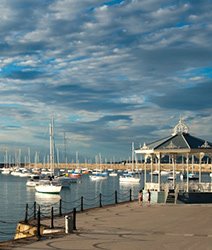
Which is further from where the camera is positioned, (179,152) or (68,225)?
(179,152)

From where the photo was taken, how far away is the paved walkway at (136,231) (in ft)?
54.1

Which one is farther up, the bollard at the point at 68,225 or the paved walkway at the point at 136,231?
the bollard at the point at 68,225

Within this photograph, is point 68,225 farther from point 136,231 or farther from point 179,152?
point 179,152

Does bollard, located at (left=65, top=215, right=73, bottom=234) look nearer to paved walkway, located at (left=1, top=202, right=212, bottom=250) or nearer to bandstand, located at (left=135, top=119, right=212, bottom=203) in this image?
paved walkway, located at (left=1, top=202, right=212, bottom=250)

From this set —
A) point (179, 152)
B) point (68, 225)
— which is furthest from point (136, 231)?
point (179, 152)

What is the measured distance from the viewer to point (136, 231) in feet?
65.5

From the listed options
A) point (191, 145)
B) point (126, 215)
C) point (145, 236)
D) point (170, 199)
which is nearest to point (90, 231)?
point (145, 236)

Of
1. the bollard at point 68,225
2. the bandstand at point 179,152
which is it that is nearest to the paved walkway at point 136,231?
the bollard at point 68,225

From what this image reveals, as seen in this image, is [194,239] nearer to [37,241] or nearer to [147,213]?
[37,241]

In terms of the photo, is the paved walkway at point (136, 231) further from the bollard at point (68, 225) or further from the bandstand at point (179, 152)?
the bandstand at point (179, 152)

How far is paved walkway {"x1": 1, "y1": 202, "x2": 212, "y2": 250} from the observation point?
1648 cm

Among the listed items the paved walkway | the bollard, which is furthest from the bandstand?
the bollard

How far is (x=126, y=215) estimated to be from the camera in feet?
86.4

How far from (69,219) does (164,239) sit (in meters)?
4.16
